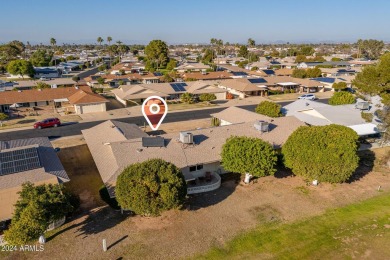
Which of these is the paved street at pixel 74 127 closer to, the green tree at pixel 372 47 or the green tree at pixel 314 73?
the green tree at pixel 314 73

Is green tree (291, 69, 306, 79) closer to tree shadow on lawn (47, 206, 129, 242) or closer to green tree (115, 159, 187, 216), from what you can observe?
green tree (115, 159, 187, 216)

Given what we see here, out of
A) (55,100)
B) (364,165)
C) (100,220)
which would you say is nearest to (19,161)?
(100,220)

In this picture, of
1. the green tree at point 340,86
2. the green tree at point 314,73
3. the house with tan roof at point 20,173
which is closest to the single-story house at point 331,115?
the green tree at point 340,86

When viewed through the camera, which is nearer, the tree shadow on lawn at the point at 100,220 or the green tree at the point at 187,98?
the tree shadow on lawn at the point at 100,220

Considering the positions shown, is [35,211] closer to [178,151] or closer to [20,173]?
[20,173]

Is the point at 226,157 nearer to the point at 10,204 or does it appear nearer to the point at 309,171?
the point at 309,171

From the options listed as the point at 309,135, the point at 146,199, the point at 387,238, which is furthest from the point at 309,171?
the point at 146,199
